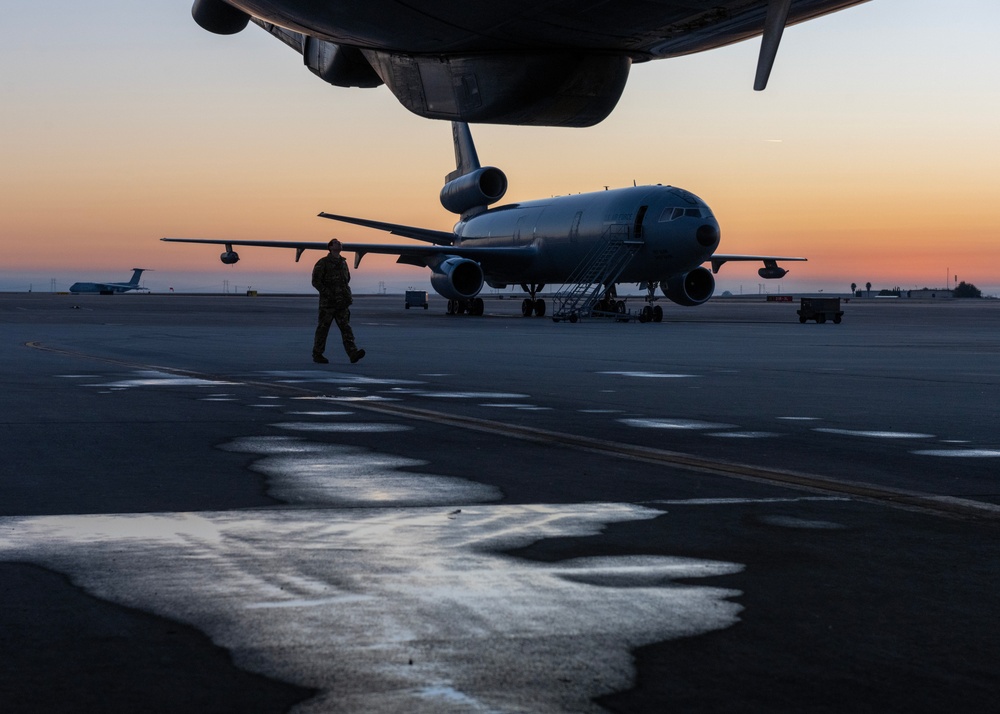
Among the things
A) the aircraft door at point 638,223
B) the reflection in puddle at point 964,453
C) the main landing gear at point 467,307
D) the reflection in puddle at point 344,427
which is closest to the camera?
the reflection in puddle at point 964,453

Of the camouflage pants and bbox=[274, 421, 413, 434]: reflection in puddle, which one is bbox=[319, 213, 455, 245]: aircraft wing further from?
bbox=[274, 421, 413, 434]: reflection in puddle

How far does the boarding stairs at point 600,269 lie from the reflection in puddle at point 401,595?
30279 millimetres

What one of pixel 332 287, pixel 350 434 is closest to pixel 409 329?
pixel 332 287

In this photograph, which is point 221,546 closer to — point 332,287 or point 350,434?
point 350,434

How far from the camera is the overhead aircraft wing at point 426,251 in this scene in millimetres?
40844

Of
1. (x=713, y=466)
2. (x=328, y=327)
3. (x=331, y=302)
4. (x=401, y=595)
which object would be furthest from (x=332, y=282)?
(x=401, y=595)

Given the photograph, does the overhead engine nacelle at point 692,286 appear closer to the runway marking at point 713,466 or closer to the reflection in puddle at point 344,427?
the runway marking at point 713,466

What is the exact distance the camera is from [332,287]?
55.8 feet

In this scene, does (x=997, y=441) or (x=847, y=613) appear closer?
(x=847, y=613)

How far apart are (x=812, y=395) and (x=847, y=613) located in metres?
8.42

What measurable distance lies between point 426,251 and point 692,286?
922 cm

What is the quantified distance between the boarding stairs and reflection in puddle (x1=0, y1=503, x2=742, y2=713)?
30279mm

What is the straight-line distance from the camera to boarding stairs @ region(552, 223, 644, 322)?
35312 mm

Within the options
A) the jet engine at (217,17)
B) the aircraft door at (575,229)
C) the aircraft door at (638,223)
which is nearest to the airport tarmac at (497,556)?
the jet engine at (217,17)
